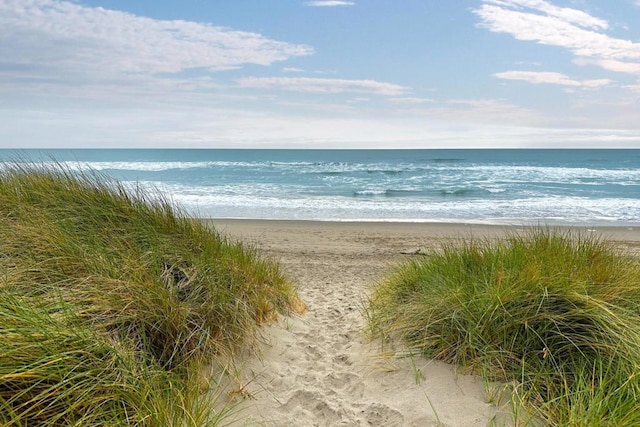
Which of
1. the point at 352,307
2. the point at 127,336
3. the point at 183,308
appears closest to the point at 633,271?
the point at 352,307

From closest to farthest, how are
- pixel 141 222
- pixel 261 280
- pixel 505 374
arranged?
pixel 505 374, pixel 141 222, pixel 261 280

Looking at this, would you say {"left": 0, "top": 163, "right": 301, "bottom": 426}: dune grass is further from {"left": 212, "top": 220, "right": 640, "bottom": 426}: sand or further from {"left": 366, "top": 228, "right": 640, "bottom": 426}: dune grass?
{"left": 366, "top": 228, "right": 640, "bottom": 426}: dune grass

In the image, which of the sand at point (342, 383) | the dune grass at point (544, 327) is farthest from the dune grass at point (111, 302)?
the dune grass at point (544, 327)

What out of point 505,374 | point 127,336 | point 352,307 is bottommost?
point 352,307

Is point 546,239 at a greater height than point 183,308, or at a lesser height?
greater

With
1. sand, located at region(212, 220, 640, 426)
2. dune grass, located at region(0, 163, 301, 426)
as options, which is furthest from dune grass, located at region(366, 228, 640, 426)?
dune grass, located at region(0, 163, 301, 426)

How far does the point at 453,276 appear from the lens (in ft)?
12.7

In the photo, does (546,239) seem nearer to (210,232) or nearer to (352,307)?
(352,307)

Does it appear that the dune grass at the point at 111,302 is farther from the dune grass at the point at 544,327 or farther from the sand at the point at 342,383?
the dune grass at the point at 544,327

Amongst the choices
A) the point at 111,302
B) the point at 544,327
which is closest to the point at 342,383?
the point at 544,327

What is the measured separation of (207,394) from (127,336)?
63cm

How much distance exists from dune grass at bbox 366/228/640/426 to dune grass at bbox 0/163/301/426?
1.48 meters

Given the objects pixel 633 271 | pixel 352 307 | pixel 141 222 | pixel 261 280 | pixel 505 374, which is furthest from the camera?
pixel 352 307

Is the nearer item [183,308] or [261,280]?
[183,308]
